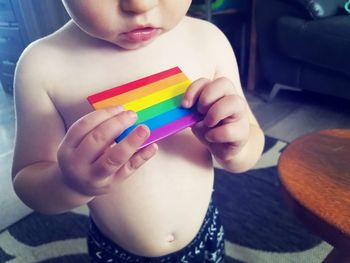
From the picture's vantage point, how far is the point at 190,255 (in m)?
0.52

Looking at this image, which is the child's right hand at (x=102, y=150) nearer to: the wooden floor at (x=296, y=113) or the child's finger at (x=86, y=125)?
the child's finger at (x=86, y=125)

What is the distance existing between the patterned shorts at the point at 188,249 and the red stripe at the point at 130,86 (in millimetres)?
239

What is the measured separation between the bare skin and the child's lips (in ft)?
0.17

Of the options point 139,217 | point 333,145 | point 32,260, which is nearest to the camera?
point 139,217

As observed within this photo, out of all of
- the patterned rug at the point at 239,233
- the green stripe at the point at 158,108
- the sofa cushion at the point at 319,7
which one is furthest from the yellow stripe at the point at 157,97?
the sofa cushion at the point at 319,7

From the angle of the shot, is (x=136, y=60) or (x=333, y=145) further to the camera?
(x=333, y=145)

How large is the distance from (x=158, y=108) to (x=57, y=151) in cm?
12

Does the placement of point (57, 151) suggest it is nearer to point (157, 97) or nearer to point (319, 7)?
point (157, 97)

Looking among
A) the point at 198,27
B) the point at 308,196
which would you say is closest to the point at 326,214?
the point at 308,196

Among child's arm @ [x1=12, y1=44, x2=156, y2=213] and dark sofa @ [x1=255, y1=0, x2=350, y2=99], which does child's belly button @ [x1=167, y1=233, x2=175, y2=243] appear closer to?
child's arm @ [x1=12, y1=44, x2=156, y2=213]

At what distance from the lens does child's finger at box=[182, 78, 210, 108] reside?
1.19ft

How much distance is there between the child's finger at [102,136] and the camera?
31cm

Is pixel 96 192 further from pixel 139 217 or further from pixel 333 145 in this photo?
pixel 333 145

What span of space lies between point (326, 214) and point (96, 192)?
317 millimetres
